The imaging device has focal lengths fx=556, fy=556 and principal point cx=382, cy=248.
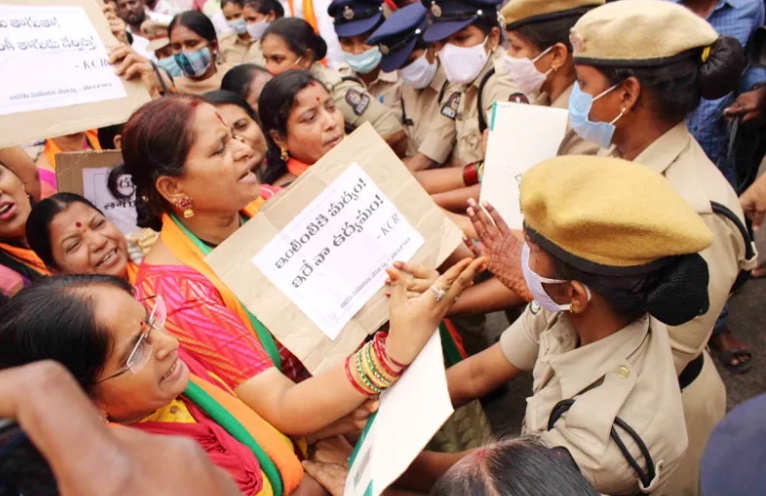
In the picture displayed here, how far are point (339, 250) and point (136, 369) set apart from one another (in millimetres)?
662

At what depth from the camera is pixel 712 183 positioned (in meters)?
1.84

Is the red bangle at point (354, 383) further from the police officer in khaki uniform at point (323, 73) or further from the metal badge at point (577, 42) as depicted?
the police officer in khaki uniform at point (323, 73)

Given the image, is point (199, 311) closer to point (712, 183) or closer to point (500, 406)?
point (712, 183)

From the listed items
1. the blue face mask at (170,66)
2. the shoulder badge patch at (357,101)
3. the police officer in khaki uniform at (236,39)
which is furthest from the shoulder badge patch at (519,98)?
the police officer in khaki uniform at (236,39)

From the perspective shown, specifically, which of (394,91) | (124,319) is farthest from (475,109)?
(124,319)

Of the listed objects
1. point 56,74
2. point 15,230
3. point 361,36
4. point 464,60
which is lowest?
point 464,60

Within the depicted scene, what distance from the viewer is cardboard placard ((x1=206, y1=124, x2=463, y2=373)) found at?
1582 mm

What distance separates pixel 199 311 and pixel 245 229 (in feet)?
0.86

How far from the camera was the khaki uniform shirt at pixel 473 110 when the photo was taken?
3.02 meters

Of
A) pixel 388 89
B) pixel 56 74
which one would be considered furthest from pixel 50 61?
pixel 388 89

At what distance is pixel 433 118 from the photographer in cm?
368

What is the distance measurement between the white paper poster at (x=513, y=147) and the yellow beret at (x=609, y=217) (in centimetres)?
100

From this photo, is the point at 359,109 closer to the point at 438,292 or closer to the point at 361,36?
the point at 361,36

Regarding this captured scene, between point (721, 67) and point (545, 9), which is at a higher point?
point (545, 9)
